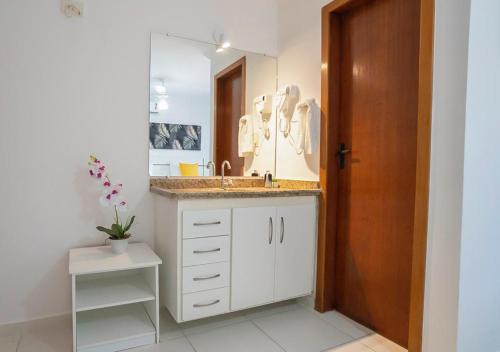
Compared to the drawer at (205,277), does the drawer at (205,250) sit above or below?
above

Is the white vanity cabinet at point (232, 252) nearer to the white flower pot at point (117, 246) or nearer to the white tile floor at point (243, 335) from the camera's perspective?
the white tile floor at point (243, 335)

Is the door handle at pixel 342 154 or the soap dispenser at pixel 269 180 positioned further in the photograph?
the soap dispenser at pixel 269 180

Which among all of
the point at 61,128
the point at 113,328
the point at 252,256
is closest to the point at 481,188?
the point at 252,256

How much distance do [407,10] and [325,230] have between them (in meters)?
1.47

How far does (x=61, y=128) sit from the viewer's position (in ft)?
6.85

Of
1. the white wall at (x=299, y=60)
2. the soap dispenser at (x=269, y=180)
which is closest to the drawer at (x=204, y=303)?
the soap dispenser at (x=269, y=180)

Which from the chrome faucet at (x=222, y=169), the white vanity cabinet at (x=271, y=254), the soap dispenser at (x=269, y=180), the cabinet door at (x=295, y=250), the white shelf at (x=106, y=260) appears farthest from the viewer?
the soap dispenser at (x=269, y=180)

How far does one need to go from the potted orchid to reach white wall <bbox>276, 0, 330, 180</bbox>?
1.28m

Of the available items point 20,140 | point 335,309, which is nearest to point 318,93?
point 335,309

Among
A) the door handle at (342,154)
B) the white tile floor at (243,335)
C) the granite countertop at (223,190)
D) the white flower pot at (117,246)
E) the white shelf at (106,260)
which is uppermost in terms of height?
the door handle at (342,154)

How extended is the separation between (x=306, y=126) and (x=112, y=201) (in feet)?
4.68

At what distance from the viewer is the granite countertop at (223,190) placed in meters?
1.98

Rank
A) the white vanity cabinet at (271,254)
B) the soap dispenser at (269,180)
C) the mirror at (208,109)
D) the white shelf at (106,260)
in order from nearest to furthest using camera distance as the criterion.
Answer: the white shelf at (106,260) → the white vanity cabinet at (271,254) → the mirror at (208,109) → the soap dispenser at (269,180)

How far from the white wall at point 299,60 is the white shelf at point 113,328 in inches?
58.7
